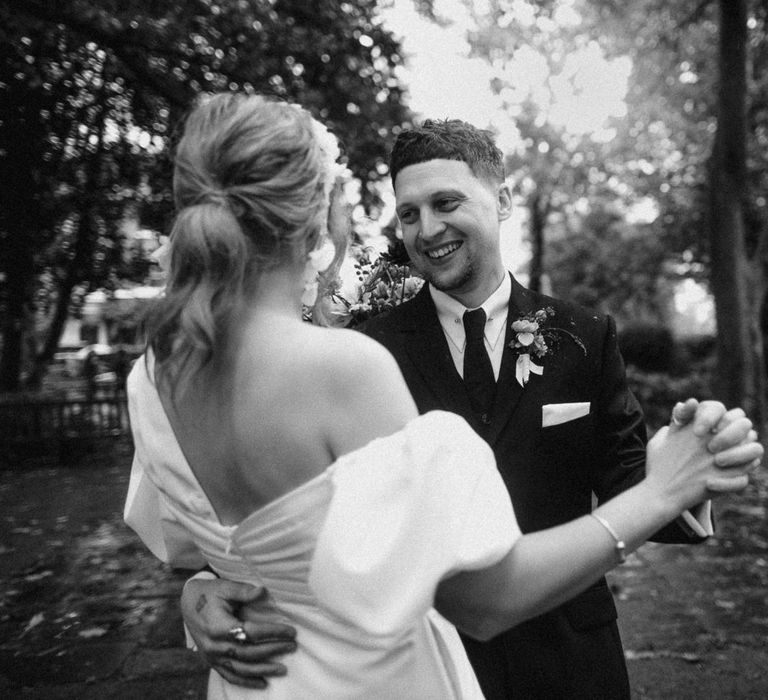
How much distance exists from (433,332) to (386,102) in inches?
321

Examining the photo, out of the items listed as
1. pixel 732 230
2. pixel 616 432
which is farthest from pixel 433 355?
pixel 732 230

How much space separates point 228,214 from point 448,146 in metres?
1.18

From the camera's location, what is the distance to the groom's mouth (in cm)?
241

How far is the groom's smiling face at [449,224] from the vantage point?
2.39m

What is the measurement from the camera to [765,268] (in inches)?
753

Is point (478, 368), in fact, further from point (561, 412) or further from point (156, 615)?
point (156, 615)

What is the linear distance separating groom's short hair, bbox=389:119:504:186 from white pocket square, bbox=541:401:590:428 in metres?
0.77

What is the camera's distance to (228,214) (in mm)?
1368

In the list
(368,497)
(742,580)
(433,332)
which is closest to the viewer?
(368,497)

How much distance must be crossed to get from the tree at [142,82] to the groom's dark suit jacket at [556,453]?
→ 674 centimetres

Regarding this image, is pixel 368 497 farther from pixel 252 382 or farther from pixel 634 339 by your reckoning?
pixel 634 339

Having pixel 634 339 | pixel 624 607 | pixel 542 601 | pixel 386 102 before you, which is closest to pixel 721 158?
pixel 386 102

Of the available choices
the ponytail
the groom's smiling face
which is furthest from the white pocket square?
the ponytail

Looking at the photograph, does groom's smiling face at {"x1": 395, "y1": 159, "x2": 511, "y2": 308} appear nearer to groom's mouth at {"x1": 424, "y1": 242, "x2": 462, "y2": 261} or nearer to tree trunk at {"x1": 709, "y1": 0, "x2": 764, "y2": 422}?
groom's mouth at {"x1": 424, "y1": 242, "x2": 462, "y2": 261}
